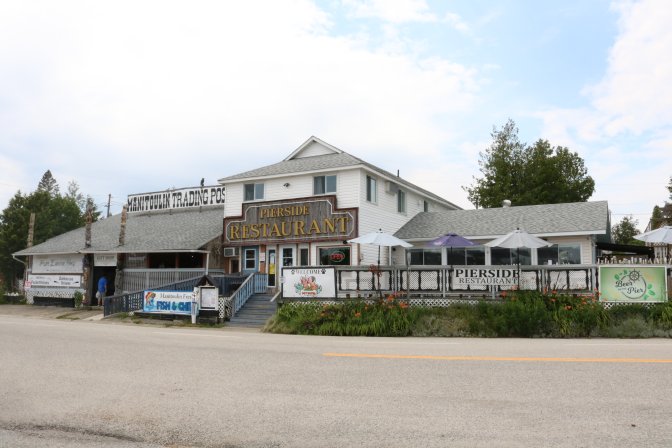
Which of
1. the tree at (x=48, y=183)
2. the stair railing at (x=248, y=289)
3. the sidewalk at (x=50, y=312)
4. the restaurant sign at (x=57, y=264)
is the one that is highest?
the tree at (x=48, y=183)

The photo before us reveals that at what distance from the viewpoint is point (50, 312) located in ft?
102

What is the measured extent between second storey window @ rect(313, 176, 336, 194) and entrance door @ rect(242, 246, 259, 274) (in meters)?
4.70

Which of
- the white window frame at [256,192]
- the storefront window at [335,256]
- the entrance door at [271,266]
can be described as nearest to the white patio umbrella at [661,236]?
the storefront window at [335,256]

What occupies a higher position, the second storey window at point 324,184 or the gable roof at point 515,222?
the second storey window at point 324,184

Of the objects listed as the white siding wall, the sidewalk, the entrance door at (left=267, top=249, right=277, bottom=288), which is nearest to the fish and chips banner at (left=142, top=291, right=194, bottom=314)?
the sidewalk

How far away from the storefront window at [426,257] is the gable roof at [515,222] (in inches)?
30.7

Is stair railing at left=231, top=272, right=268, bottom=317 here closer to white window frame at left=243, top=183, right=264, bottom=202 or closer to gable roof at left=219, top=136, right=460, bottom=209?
white window frame at left=243, top=183, right=264, bottom=202

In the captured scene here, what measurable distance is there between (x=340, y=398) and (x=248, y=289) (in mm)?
18889

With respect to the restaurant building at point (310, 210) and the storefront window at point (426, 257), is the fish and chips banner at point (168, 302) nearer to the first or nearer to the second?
the restaurant building at point (310, 210)

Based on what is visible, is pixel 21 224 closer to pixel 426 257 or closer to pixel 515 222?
pixel 426 257

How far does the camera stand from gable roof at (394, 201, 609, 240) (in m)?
25.3

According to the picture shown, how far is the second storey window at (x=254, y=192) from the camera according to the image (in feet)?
98.5

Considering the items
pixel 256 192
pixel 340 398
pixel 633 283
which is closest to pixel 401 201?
pixel 256 192

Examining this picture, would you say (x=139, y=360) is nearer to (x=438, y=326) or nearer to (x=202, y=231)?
(x=438, y=326)
